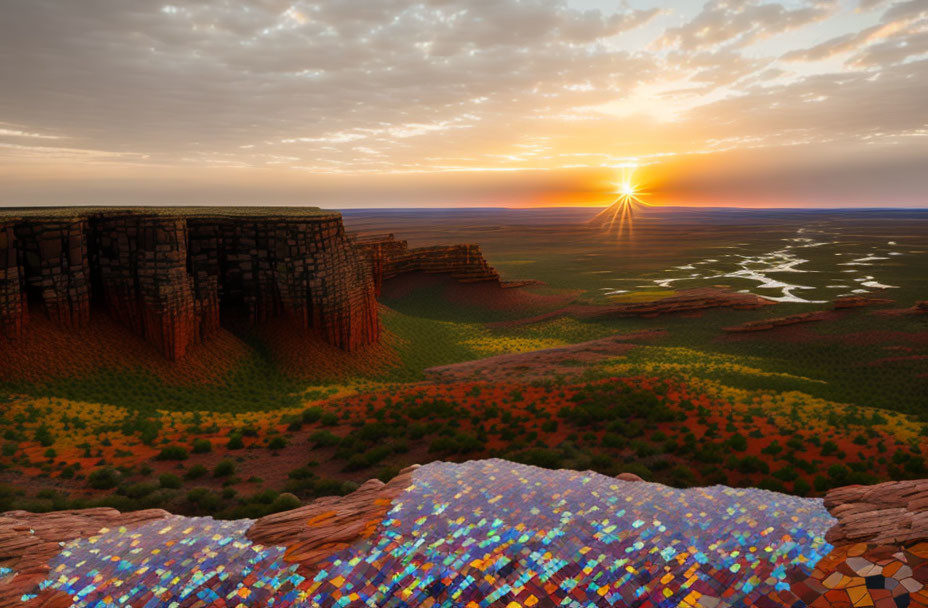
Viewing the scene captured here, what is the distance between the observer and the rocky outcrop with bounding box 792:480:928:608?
7.06 metres

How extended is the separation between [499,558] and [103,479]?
16.2 m

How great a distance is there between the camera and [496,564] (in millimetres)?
8688

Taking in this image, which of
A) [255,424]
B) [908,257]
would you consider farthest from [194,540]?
[908,257]

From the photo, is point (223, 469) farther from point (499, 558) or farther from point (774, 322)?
point (774, 322)

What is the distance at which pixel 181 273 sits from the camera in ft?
99.7

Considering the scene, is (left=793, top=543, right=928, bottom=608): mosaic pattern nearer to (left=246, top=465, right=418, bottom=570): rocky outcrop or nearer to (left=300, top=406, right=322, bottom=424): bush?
(left=246, top=465, right=418, bottom=570): rocky outcrop

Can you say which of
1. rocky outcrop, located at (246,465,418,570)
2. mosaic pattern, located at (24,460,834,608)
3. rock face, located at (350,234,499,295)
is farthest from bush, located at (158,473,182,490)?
rock face, located at (350,234,499,295)

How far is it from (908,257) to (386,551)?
166231 millimetres

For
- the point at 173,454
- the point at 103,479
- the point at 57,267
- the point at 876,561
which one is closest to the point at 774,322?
the point at 876,561

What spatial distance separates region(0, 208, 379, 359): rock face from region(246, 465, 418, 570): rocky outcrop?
952 inches

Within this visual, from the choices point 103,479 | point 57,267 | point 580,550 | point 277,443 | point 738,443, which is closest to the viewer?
point 580,550

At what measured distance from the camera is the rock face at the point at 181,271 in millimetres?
27422

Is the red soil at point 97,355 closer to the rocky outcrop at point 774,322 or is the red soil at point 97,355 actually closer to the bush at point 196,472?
the bush at point 196,472

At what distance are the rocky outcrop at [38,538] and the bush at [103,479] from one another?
4.83 meters
